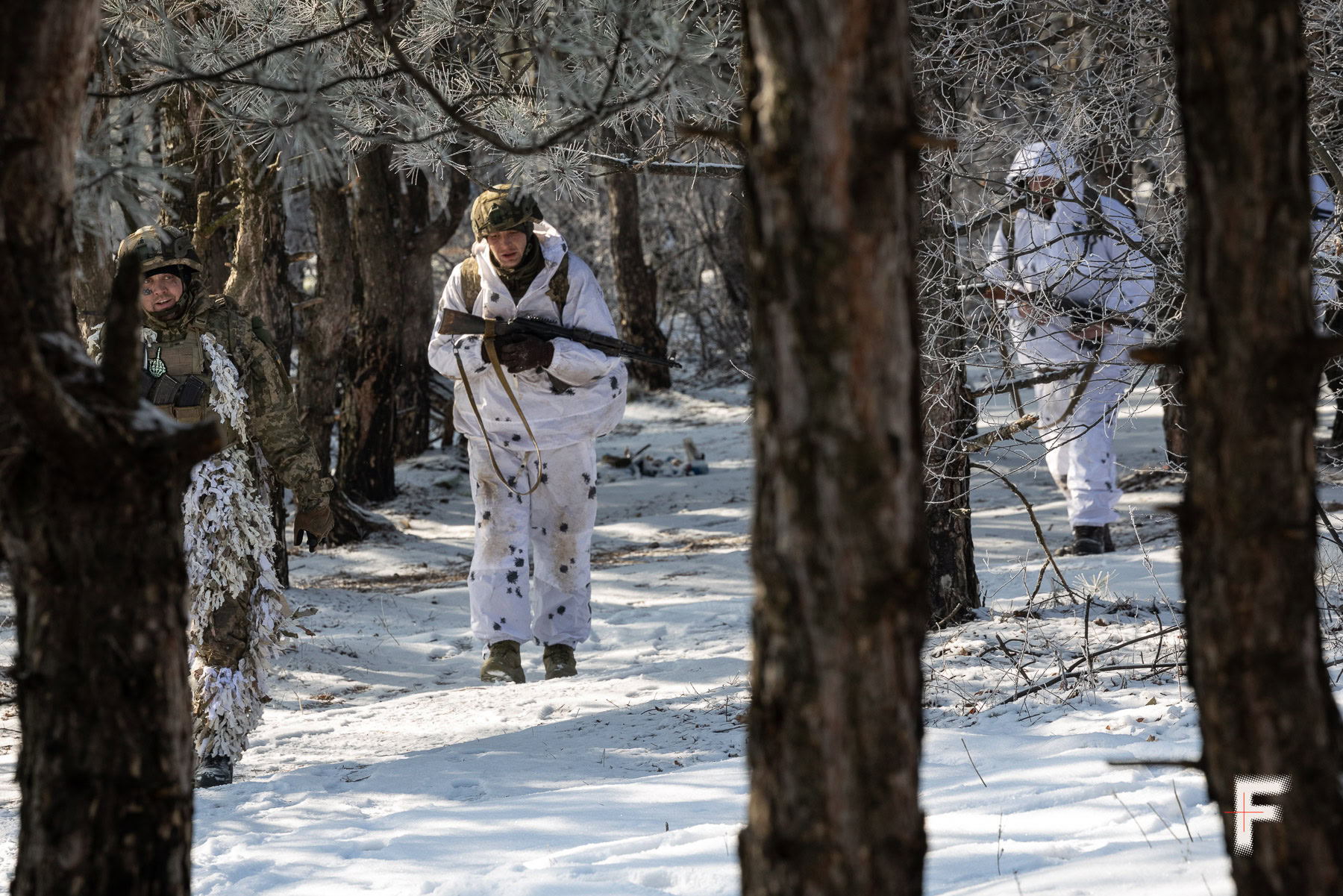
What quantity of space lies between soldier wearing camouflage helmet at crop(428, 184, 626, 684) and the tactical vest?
1.51m

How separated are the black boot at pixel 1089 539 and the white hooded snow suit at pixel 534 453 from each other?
3.08 meters

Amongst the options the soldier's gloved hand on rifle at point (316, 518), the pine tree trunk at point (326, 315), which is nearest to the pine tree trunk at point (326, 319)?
the pine tree trunk at point (326, 315)

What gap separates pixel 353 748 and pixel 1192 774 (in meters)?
2.97

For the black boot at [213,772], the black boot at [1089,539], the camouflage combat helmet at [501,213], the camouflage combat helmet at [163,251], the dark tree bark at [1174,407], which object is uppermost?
the camouflage combat helmet at [501,213]

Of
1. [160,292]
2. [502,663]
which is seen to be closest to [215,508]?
[160,292]

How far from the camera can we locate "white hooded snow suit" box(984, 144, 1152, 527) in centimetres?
446

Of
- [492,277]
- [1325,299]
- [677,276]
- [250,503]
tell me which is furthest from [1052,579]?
[677,276]

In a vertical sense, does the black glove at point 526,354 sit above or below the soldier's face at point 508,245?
below

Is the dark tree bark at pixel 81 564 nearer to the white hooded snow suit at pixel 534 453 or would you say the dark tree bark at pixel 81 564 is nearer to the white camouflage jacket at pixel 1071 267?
the white camouflage jacket at pixel 1071 267

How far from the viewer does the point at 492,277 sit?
5.75 m

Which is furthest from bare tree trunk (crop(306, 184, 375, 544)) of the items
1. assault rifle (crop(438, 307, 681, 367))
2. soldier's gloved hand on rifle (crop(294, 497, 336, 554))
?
soldier's gloved hand on rifle (crop(294, 497, 336, 554))

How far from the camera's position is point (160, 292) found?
4.29m

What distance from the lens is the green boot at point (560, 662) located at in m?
5.84

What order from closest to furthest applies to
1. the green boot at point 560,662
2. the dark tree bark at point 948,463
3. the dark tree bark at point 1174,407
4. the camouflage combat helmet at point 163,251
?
the camouflage combat helmet at point 163,251 → the dark tree bark at point 1174,407 → the dark tree bark at point 948,463 → the green boot at point 560,662
